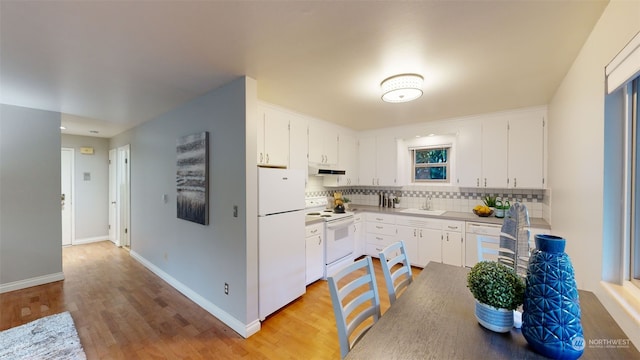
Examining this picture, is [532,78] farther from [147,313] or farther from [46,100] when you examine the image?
[46,100]

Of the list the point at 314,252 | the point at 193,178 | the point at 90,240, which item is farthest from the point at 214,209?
the point at 90,240

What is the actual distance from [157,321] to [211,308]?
0.50m

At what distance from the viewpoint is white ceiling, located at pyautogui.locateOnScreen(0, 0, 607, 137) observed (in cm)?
133

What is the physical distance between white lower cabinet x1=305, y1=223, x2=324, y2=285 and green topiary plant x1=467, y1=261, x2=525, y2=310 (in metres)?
2.19

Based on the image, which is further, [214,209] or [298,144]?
[298,144]

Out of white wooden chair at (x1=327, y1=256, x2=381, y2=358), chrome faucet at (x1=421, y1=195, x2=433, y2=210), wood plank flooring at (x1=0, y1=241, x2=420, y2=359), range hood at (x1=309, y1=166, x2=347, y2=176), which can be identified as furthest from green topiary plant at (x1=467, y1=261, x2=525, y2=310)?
chrome faucet at (x1=421, y1=195, x2=433, y2=210)

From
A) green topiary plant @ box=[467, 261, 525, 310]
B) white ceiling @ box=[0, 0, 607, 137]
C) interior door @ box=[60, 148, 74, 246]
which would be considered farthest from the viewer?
interior door @ box=[60, 148, 74, 246]

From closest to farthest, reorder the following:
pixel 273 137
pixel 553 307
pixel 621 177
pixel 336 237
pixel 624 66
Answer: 1. pixel 553 307
2. pixel 624 66
3. pixel 621 177
4. pixel 273 137
5. pixel 336 237

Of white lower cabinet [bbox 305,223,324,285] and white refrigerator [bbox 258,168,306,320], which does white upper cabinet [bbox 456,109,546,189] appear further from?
white refrigerator [bbox 258,168,306,320]

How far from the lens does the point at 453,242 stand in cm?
338

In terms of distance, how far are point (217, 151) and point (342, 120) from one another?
2073 millimetres

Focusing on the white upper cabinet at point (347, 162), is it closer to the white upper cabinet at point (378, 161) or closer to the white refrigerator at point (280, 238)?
the white upper cabinet at point (378, 161)

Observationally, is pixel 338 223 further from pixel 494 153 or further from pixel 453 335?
pixel 453 335

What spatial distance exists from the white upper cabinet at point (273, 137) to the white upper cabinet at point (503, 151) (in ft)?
8.62
